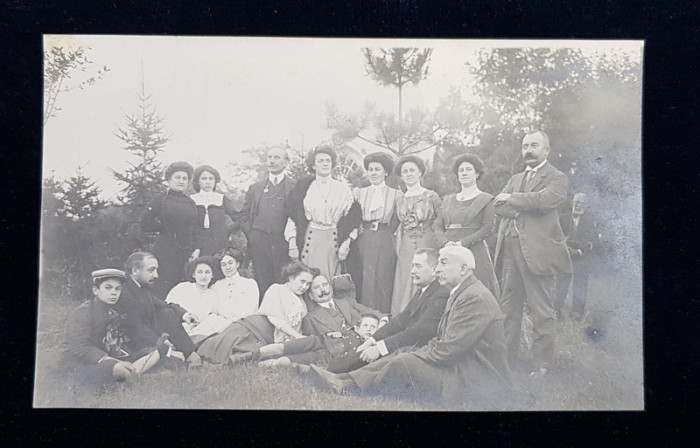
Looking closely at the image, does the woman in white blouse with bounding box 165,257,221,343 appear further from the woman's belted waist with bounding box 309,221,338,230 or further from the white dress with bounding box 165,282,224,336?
the woman's belted waist with bounding box 309,221,338,230

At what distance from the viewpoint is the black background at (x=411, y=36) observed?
437cm

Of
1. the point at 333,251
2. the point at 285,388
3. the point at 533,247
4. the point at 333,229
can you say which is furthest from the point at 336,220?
the point at 533,247

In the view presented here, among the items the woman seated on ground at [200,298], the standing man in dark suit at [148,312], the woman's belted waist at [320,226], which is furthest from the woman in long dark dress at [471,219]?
the standing man in dark suit at [148,312]

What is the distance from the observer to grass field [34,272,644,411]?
14.4 ft

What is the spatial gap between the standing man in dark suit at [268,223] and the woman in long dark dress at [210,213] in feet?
0.37

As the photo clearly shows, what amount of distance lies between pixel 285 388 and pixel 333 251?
99cm

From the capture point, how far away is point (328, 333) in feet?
14.6

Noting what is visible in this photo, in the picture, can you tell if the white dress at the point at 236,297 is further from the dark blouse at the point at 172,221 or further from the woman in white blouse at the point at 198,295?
the dark blouse at the point at 172,221

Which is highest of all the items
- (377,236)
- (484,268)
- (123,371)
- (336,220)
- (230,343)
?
(336,220)

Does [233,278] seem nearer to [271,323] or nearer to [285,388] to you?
[271,323]

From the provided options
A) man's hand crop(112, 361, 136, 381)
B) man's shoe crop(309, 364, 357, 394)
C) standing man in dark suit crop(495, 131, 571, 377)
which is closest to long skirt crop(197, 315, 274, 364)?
man's shoe crop(309, 364, 357, 394)

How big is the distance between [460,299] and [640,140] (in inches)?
66.4

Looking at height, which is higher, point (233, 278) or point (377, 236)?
point (377, 236)

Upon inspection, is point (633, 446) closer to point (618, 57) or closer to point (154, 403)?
point (618, 57)
